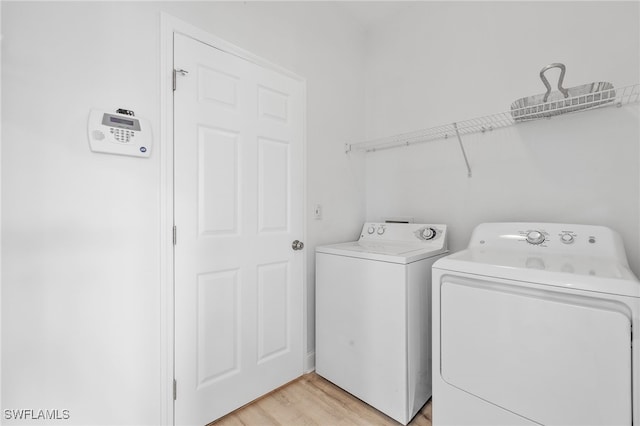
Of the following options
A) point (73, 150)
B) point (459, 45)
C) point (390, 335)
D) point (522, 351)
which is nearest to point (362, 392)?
point (390, 335)

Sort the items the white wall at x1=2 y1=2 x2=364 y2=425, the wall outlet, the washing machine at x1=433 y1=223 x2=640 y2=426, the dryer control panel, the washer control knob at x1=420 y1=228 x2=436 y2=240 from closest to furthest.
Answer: the washing machine at x1=433 y1=223 x2=640 y2=426, the white wall at x1=2 y1=2 x2=364 y2=425, the dryer control panel, the washer control knob at x1=420 y1=228 x2=436 y2=240, the wall outlet

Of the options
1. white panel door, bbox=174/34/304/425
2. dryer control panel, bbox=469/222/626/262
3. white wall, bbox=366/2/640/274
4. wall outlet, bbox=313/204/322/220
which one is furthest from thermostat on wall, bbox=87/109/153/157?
dryer control panel, bbox=469/222/626/262

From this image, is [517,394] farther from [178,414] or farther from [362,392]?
[178,414]

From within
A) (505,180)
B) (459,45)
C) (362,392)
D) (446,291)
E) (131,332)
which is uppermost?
(459,45)

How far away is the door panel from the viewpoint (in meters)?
0.92

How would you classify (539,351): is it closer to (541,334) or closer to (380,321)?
(541,334)

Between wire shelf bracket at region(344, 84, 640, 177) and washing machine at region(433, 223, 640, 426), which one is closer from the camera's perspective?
washing machine at region(433, 223, 640, 426)

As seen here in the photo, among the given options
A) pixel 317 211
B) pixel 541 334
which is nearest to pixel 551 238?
pixel 541 334

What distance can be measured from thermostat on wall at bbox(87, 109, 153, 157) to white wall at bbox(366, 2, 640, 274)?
1722 mm

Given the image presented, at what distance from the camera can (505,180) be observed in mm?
1755

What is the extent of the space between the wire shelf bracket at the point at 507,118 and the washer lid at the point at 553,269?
2.38 feet

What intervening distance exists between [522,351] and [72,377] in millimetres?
1778

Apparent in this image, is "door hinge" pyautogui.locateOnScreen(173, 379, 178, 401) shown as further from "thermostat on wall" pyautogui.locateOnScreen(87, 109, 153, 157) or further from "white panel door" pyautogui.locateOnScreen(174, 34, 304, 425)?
"thermostat on wall" pyautogui.locateOnScreen(87, 109, 153, 157)

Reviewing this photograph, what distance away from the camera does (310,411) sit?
1.59 m
